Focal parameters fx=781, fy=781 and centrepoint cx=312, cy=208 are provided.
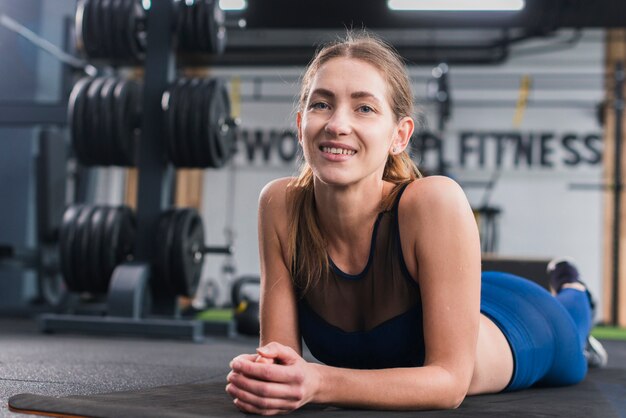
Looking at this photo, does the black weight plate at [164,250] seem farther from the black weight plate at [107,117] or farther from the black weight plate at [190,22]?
the black weight plate at [190,22]

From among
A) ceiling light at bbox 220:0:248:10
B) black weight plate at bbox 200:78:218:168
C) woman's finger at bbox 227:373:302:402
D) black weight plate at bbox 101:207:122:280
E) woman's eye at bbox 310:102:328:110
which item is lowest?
woman's finger at bbox 227:373:302:402

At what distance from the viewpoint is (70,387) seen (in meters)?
1.69

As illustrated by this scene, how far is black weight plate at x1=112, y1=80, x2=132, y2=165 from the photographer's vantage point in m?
3.67

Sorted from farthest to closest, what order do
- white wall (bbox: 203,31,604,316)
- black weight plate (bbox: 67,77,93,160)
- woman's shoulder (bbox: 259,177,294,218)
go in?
1. white wall (bbox: 203,31,604,316)
2. black weight plate (bbox: 67,77,93,160)
3. woman's shoulder (bbox: 259,177,294,218)

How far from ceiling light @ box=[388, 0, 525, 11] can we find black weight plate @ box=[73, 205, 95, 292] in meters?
2.66

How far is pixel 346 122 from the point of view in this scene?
1.34 metres

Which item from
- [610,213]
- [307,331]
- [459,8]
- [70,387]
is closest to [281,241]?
[307,331]

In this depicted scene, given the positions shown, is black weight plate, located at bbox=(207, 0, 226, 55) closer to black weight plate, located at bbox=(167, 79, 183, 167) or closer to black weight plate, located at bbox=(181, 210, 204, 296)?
black weight plate, located at bbox=(167, 79, 183, 167)

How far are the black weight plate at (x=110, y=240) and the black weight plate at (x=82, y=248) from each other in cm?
8

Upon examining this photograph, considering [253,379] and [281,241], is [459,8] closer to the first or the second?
[281,241]

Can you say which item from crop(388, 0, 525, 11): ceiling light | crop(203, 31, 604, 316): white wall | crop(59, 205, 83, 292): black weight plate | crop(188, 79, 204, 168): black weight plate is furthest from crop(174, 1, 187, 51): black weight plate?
crop(203, 31, 604, 316): white wall

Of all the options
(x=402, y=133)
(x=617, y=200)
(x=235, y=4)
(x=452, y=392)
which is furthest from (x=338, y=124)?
(x=617, y=200)

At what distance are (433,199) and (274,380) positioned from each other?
448 millimetres

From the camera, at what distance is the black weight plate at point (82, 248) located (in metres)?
3.68
